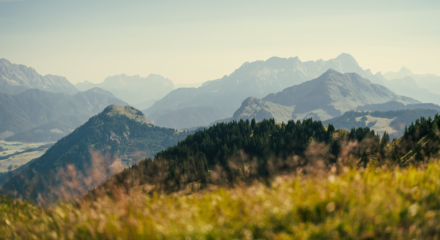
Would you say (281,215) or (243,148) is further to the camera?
(243,148)

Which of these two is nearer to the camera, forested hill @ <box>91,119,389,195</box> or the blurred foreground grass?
the blurred foreground grass

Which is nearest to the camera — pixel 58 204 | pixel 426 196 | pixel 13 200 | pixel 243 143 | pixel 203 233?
pixel 203 233

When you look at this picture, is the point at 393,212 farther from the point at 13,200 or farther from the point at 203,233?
the point at 13,200

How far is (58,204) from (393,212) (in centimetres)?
1196

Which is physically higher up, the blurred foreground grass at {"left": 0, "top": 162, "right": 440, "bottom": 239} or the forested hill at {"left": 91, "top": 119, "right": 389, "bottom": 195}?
the blurred foreground grass at {"left": 0, "top": 162, "right": 440, "bottom": 239}

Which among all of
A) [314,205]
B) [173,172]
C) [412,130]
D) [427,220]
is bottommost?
[173,172]

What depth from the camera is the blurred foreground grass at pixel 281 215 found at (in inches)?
264

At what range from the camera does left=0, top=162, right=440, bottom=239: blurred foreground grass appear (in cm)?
670

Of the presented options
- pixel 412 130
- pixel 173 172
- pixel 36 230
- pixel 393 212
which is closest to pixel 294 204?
pixel 393 212

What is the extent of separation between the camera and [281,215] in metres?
7.14

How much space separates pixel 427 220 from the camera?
22.7ft

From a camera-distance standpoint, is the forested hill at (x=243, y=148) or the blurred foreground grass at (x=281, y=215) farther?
the forested hill at (x=243, y=148)

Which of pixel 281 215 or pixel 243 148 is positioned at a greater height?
pixel 281 215

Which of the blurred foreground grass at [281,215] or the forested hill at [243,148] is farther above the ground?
the blurred foreground grass at [281,215]
